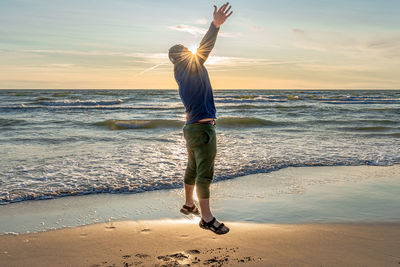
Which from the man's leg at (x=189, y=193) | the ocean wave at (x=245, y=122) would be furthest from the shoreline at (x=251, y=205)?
the ocean wave at (x=245, y=122)

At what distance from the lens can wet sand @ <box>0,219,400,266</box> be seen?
10.0ft

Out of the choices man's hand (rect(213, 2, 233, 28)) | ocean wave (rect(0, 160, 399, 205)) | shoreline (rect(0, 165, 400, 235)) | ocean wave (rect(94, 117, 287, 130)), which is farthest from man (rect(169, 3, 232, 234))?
ocean wave (rect(94, 117, 287, 130))

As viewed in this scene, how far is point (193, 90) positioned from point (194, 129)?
1.39 ft

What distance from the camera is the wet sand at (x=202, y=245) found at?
3053 mm

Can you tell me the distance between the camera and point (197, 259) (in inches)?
120

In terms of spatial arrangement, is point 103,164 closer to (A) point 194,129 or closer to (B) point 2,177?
(B) point 2,177

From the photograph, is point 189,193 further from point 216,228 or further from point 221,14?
point 221,14

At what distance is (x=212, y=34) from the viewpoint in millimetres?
3375

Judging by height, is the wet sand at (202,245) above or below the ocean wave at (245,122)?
below

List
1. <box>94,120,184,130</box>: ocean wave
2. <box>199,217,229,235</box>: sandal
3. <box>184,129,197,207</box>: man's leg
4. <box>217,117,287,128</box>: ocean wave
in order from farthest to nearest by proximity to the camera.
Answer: <box>217,117,287,128</box>: ocean wave → <box>94,120,184,130</box>: ocean wave → <box>184,129,197,207</box>: man's leg → <box>199,217,229,235</box>: sandal

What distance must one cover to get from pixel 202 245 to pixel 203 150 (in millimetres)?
1009

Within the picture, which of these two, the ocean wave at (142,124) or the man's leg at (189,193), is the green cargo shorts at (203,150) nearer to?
the man's leg at (189,193)

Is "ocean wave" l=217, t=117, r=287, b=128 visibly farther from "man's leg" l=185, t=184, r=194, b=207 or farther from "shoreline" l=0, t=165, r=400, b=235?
"man's leg" l=185, t=184, r=194, b=207

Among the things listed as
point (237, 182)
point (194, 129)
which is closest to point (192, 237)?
point (194, 129)
